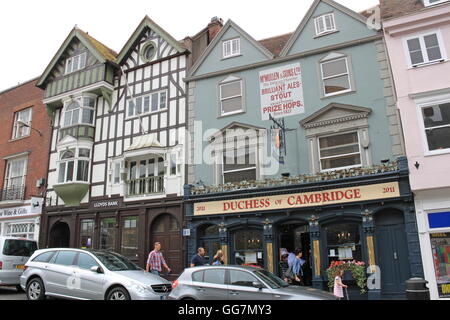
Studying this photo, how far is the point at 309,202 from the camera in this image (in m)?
14.5

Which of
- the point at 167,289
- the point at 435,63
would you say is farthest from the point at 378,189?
the point at 167,289

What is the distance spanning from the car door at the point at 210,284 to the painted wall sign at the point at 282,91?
8.80 metres

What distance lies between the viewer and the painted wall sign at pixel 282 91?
16297 millimetres

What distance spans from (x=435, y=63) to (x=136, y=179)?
13809 millimetres

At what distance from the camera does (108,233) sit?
19.4 m

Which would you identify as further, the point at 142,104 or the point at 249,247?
the point at 142,104

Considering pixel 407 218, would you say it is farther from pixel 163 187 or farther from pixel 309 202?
pixel 163 187

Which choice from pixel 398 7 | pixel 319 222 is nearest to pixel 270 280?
pixel 319 222

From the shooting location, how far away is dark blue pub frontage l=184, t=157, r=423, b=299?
13109 mm

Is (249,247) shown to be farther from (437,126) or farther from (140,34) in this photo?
(140,34)

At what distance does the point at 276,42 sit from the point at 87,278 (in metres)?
14.3

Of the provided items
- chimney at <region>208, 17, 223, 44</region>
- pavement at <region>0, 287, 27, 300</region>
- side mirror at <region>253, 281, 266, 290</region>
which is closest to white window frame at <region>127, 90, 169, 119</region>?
chimney at <region>208, 17, 223, 44</region>

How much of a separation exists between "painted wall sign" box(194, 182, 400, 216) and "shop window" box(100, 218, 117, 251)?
5.17 m

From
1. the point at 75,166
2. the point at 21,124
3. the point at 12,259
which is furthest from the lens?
Result: the point at 21,124
